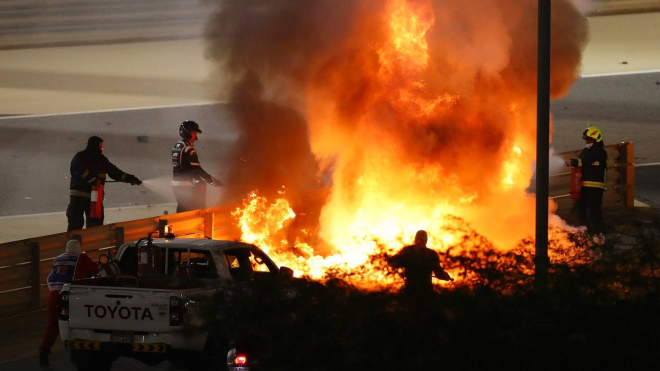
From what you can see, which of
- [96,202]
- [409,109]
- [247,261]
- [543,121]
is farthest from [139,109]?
[543,121]

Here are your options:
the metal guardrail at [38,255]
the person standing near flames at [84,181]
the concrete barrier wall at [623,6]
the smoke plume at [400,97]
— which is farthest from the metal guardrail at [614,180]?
the concrete barrier wall at [623,6]

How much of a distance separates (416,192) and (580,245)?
254 inches

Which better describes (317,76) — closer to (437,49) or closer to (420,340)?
(437,49)

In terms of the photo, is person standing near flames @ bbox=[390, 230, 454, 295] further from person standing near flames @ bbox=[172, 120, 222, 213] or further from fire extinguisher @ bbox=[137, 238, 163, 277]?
person standing near flames @ bbox=[172, 120, 222, 213]

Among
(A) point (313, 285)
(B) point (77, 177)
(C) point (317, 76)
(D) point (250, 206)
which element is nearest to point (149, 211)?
(B) point (77, 177)

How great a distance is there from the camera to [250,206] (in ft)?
45.8

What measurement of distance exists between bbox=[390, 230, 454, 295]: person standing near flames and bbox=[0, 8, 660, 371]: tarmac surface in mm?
7069

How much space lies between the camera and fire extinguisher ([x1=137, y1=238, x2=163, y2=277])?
9.46 m

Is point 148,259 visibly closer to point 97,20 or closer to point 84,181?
point 84,181

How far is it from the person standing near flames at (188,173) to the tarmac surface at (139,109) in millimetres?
757

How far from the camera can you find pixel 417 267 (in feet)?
19.5

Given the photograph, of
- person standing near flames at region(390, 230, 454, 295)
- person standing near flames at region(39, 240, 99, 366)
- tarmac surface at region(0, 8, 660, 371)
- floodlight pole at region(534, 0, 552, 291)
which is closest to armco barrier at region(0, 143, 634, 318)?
tarmac surface at region(0, 8, 660, 371)

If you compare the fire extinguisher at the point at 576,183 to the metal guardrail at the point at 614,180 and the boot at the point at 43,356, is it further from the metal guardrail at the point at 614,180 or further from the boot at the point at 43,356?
the boot at the point at 43,356

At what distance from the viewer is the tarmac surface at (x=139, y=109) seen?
1909 cm
